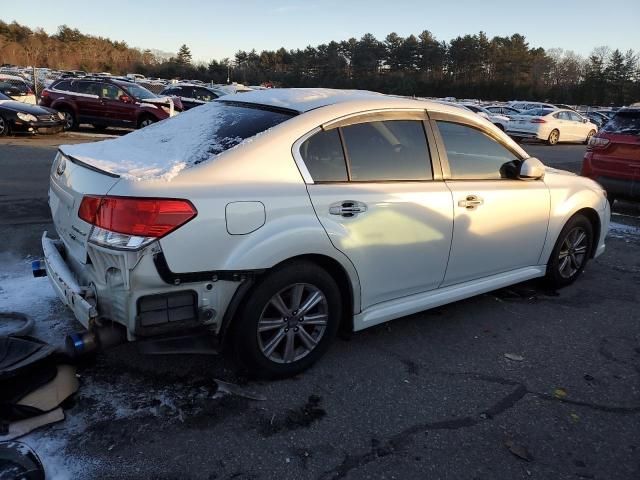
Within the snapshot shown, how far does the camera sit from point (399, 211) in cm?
346

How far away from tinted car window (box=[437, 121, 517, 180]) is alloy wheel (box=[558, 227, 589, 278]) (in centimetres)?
114

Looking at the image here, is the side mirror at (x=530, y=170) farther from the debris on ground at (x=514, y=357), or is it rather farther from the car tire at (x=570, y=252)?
the debris on ground at (x=514, y=357)

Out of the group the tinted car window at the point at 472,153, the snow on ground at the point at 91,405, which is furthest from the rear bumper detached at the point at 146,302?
the tinted car window at the point at 472,153

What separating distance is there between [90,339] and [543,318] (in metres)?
3.43

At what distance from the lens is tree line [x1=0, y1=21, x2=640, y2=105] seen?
224 feet

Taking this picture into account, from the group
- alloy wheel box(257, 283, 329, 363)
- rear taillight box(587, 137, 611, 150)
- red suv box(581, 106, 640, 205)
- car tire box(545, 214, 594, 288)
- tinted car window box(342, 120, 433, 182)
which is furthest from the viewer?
rear taillight box(587, 137, 611, 150)

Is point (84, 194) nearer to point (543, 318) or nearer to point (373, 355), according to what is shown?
point (373, 355)

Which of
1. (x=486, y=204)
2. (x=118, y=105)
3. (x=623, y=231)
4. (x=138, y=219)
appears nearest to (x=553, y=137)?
(x=118, y=105)

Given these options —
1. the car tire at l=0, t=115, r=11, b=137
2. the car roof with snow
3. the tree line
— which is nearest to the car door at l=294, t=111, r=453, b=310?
the car roof with snow

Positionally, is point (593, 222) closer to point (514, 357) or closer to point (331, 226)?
point (514, 357)

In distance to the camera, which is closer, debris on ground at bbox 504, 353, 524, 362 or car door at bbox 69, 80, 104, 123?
debris on ground at bbox 504, 353, 524, 362

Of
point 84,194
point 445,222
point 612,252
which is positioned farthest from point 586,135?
point 84,194

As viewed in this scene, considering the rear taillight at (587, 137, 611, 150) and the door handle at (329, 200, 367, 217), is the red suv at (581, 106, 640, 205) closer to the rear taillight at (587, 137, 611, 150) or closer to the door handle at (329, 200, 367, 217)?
the rear taillight at (587, 137, 611, 150)

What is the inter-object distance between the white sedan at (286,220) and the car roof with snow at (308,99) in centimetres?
2
